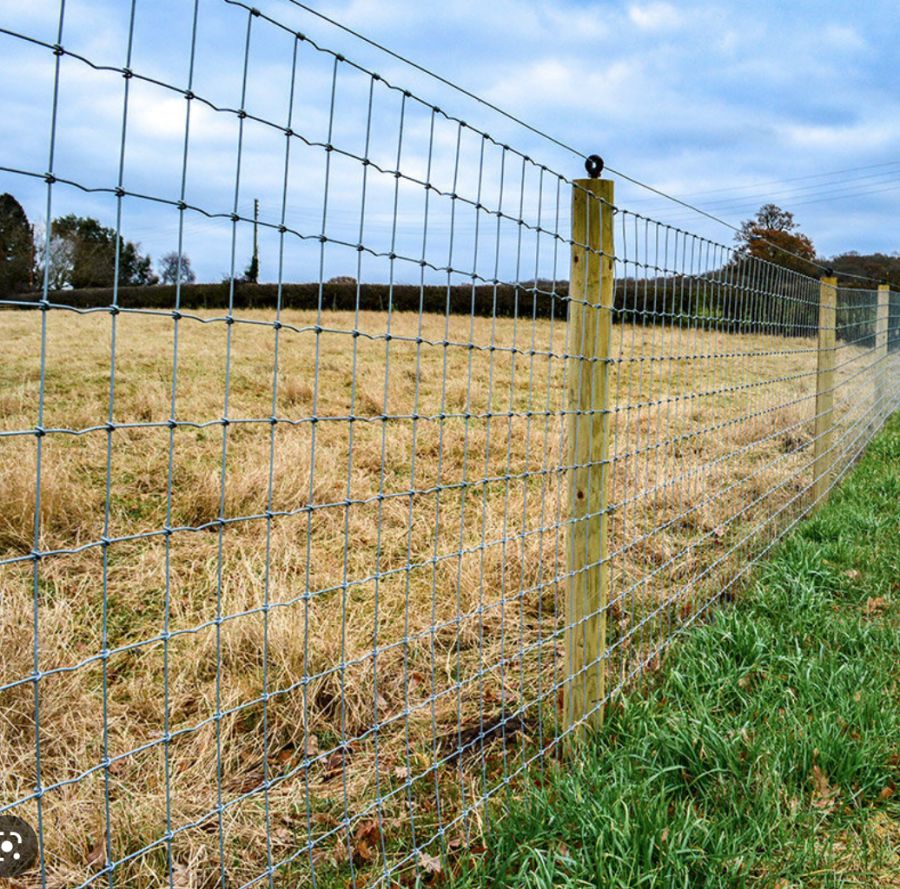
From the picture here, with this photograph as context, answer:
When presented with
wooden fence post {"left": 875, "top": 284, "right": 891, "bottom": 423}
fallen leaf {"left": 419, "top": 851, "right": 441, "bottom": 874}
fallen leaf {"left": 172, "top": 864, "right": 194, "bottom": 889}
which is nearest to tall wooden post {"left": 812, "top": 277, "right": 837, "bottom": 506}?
wooden fence post {"left": 875, "top": 284, "right": 891, "bottom": 423}

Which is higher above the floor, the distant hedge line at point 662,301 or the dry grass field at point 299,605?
the distant hedge line at point 662,301

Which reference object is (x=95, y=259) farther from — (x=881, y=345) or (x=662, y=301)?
(x=881, y=345)

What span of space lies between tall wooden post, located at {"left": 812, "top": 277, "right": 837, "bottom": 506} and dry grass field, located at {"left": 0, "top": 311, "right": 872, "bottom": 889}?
0.17 meters

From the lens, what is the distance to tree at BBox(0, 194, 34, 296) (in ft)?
5.32

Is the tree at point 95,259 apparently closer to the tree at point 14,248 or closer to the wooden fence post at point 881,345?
the tree at point 14,248

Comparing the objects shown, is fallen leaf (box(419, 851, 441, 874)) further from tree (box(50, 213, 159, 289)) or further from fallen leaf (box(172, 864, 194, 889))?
tree (box(50, 213, 159, 289))

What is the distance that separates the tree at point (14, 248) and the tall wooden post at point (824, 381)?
21.1 ft

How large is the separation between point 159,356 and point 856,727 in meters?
8.53

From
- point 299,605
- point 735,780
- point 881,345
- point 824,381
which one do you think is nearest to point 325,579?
point 299,605

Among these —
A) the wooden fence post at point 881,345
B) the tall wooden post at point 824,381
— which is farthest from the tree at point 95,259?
the wooden fence post at point 881,345

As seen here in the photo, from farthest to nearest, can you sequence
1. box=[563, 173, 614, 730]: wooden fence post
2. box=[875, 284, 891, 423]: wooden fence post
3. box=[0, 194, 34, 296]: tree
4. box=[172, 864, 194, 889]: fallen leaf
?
box=[875, 284, 891, 423]: wooden fence post < box=[563, 173, 614, 730]: wooden fence post < box=[172, 864, 194, 889]: fallen leaf < box=[0, 194, 34, 296]: tree

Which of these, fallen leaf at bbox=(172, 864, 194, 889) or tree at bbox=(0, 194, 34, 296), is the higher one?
tree at bbox=(0, 194, 34, 296)

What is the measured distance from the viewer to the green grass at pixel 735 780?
2.42 meters

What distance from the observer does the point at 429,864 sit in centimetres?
254
